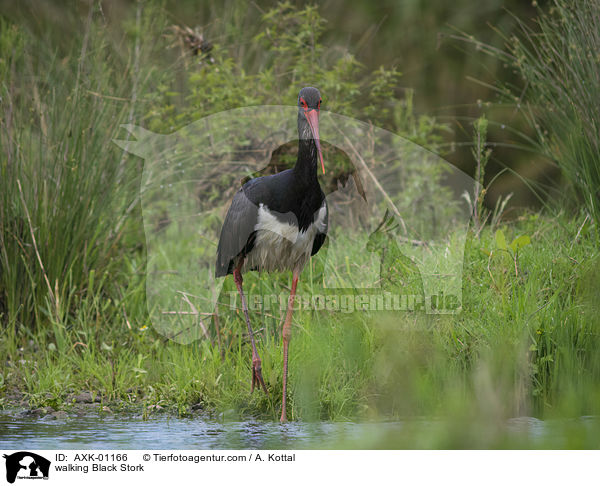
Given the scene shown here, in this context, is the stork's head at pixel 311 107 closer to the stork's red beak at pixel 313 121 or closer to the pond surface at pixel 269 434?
the stork's red beak at pixel 313 121

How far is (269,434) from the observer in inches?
138

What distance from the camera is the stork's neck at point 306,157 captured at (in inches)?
148

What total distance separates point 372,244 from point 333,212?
1.08 ft

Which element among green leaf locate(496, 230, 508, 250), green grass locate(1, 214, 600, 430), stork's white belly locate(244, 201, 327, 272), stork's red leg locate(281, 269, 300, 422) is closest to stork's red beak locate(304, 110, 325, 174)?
stork's white belly locate(244, 201, 327, 272)

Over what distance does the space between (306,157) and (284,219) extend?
331 millimetres

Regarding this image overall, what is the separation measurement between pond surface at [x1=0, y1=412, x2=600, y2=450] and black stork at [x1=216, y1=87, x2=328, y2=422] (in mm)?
296

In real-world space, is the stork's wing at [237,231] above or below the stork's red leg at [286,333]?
above

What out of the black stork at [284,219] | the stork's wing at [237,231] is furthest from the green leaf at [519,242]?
the stork's wing at [237,231]

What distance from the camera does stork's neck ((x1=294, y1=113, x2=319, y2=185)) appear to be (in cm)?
376

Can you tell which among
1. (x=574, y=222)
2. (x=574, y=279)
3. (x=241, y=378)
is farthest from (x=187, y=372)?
(x=574, y=222)
